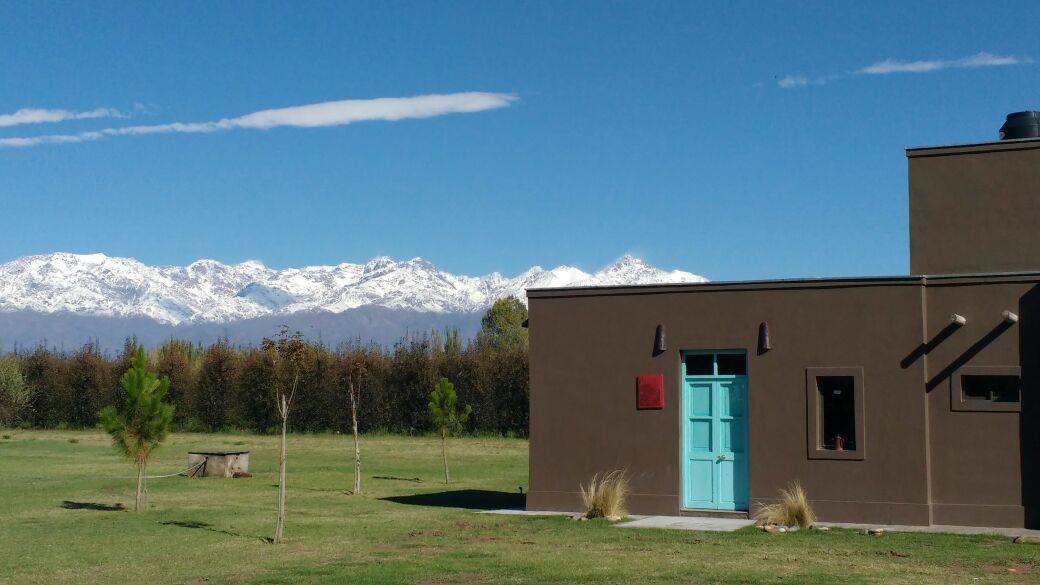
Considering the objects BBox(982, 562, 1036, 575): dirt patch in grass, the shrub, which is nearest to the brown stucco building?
BBox(982, 562, 1036, 575): dirt patch in grass

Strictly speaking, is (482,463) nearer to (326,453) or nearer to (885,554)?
(326,453)

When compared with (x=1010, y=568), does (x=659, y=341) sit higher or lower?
higher

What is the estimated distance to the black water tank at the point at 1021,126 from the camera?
19453 millimetres

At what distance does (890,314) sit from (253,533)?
9719 millimetres

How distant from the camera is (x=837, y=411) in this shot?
18.6m

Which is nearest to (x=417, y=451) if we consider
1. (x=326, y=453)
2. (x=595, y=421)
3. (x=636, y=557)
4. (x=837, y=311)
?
(x=326, y=453)

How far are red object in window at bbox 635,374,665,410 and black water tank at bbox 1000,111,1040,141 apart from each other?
6572 millimetres

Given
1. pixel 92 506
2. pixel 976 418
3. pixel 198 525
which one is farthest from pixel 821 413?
pixel 92 506

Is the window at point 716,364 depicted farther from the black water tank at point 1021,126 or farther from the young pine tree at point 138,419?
the young pine tree at point 138,419

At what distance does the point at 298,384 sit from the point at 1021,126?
30.0 metres

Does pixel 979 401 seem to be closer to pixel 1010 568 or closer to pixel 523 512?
pixel 1010 568

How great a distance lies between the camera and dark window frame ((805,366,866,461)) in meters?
18.2

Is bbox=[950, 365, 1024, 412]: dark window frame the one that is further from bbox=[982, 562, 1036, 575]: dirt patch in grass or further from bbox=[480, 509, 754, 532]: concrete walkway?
bbox=[982, 562, 1036, 575]: dirt patch in grass

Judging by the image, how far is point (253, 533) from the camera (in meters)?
17.5
